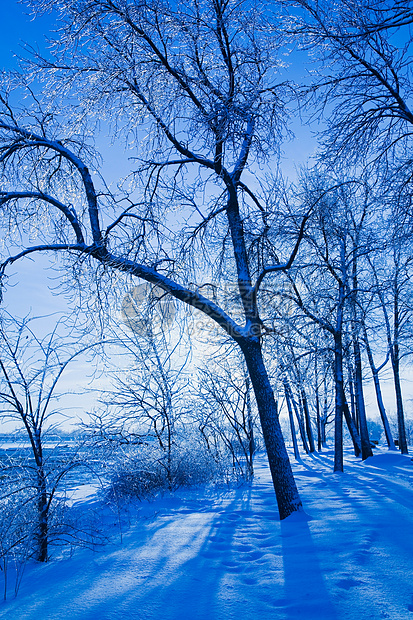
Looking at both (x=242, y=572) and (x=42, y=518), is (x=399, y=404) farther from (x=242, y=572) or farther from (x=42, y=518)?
(x=42, y=518)

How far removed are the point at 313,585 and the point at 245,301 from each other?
3669 mm

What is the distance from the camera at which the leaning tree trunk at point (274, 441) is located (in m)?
4.88

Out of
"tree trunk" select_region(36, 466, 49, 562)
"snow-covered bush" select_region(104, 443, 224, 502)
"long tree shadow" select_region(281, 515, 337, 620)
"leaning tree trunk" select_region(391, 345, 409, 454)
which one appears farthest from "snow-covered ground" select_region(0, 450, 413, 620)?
"leaning tree trunk" select_region(391, 345, 409, 454)

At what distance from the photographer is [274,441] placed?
5059mm

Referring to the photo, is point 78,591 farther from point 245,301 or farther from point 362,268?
point 362,268

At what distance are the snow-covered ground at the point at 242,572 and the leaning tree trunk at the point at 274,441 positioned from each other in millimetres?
254

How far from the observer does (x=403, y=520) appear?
4.22 m

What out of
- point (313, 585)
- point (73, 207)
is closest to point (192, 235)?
point (73, 207)

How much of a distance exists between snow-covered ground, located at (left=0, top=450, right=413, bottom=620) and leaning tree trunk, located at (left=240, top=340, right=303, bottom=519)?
254mm

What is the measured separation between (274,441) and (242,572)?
7.00 feet

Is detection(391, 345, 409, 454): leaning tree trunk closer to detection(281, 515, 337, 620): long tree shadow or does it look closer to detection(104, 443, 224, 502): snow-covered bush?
detection(104, 443, 224, 502): snow-covered bush

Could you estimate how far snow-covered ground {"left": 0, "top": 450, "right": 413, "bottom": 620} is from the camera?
95.6 inches

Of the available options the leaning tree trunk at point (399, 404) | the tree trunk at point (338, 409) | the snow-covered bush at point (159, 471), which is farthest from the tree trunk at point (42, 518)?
the leaning tree trunk at point (399, 404)

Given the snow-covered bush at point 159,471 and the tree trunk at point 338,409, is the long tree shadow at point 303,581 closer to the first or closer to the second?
the snow-covered bush at point 159,471
